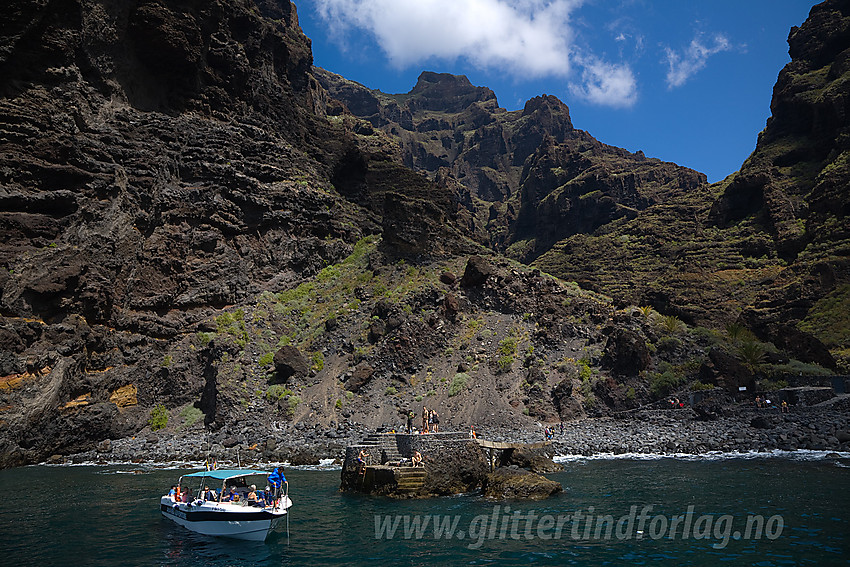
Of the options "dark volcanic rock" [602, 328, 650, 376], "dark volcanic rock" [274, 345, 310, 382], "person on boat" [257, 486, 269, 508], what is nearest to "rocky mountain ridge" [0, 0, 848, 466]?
"dark volcanic rock" [602, 328, 650, 376]

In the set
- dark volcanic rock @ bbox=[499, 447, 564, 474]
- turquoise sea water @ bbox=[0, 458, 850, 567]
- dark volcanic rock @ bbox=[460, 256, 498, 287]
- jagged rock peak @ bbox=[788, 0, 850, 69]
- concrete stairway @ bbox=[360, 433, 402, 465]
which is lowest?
turquoise sea water @ bbox=[0, 458, 850, 567]

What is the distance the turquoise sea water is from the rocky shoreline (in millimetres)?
8669

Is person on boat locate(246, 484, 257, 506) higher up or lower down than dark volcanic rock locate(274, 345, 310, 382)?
lower down

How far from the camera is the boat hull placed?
21.1m

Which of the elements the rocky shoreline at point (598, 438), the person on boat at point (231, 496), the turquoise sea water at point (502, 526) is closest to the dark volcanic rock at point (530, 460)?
the turquoise sea water at point (502, 526)

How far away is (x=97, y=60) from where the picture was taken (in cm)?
6431

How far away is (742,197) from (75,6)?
107 metres

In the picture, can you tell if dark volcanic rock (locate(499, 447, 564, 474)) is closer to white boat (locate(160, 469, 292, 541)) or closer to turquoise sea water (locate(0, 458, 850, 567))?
turquoise sea water (locate(0, 458, 850, 567))

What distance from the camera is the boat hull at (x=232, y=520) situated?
21.1 metres

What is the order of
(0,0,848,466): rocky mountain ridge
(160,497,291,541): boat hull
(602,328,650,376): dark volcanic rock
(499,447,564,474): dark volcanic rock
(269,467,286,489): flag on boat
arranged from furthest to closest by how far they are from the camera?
(602,328,650,376): dark volcanic rock
(0,0,848,466): rocky mountain ridge
(499,447,564,474): dark volcanic rock
(269,467,286,489): flag on boat
(160,497,291,541): boat hull

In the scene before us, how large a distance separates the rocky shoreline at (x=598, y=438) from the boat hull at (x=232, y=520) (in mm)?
17843

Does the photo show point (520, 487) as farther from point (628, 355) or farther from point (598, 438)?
point (628, 355)

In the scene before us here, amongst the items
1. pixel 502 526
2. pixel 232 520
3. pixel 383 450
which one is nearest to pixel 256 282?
pixel 383 450

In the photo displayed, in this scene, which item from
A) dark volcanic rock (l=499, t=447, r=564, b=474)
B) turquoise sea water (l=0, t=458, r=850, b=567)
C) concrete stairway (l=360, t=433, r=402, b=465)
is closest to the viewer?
turquoise sea water (l=0, t=458, r=850, b=567)
